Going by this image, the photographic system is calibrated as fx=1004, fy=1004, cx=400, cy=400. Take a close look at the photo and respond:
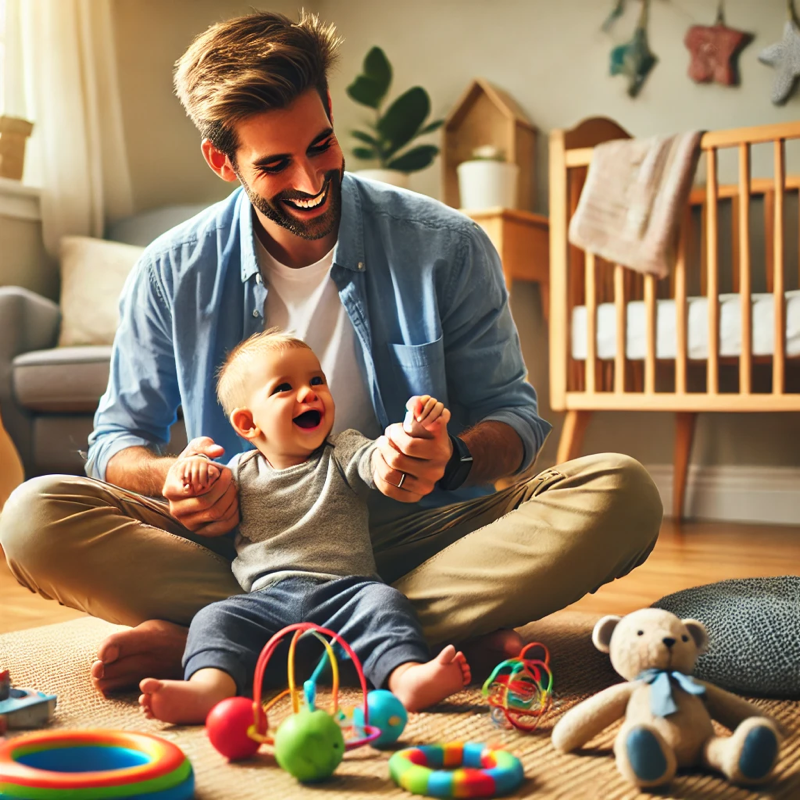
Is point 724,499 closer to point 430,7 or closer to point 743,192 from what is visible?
point 743,192

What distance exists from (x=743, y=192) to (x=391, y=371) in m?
1.34

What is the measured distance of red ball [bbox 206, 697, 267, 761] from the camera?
834 mm

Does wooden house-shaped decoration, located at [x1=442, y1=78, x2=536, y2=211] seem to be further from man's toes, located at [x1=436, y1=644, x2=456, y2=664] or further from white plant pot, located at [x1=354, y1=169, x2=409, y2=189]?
man's toes, located at [x1=436, y1=644, x2=456, y2=664]

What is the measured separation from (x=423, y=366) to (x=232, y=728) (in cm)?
59

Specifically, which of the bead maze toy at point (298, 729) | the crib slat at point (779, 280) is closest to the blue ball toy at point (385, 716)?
the bead maze toy at point (298, 729)

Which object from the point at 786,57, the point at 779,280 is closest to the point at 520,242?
the point at 779,280

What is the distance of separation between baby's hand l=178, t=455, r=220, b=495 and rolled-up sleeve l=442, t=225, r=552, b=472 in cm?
38

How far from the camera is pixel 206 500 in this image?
3.68 ft

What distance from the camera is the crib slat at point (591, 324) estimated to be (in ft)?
8.20

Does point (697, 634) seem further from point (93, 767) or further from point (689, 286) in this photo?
point (689, 286)

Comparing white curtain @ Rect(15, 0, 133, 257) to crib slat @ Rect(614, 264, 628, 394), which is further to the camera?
white curtain @ Rect(15, 0, 133, 257)

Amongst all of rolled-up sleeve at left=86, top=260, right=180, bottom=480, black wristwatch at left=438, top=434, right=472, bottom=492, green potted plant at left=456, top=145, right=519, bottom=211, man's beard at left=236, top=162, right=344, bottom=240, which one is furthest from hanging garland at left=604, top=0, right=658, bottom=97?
black wristwatch at left=438, top=434, right=472, bottom=492

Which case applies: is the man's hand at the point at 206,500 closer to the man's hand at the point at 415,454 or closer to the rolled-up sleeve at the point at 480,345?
the man's hand at the point at 415,454

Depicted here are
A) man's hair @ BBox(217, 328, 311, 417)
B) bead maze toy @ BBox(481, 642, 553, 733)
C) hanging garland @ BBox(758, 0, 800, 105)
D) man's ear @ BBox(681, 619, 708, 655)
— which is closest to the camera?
man's ear @ BBox(681, 619, 708, 655)
